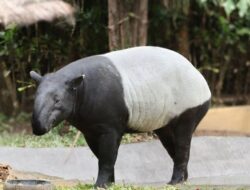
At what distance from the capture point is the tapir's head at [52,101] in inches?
254

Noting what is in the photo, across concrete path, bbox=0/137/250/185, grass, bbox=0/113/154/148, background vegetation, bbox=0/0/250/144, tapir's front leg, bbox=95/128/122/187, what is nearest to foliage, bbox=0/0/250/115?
background vegetation, bbox=0/0/250/144

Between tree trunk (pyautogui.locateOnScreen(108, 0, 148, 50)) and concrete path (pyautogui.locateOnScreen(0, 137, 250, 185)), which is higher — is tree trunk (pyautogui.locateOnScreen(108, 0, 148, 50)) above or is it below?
above

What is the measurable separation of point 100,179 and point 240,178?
262 cm

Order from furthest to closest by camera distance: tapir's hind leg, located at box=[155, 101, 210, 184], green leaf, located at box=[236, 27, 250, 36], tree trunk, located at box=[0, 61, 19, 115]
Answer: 1. green leaf, located at box=[236, 27, 250, 36]
2. tree trunk, located at box=[0, 61, 19, 115]
3. tapir's hind leg, located at box=[155, 101, 210, 184]

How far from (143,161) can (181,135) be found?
7.64ft

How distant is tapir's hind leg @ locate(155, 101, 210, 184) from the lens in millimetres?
7645

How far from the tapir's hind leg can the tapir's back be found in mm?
97

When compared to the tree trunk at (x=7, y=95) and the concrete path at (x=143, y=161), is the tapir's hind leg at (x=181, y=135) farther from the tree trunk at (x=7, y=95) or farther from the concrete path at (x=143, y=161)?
the tree trunk at (x=7, y=95)

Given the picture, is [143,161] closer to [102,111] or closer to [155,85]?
[155,85]

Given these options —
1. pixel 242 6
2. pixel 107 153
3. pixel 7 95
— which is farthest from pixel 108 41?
pixel 107 153

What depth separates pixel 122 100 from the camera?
7047 mm

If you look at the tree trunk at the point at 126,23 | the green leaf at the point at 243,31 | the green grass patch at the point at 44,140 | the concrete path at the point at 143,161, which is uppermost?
the tree trunk at the point at 126,23

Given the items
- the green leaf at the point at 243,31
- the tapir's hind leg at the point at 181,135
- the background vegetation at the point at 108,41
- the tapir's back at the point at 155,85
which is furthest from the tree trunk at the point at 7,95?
the tapir's back at the point at 155,85

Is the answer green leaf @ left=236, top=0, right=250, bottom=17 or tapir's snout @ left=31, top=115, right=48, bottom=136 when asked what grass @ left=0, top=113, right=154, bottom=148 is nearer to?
green leaf @ left=236, top=0, right=250, bottom=17
